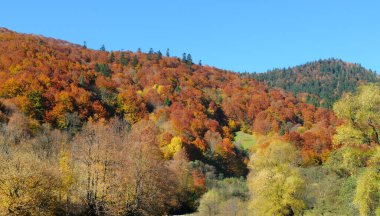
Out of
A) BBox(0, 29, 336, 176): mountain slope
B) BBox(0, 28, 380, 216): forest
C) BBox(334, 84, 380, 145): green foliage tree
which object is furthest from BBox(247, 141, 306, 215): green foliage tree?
BBox(0, 29, 336, 176): mountain slope

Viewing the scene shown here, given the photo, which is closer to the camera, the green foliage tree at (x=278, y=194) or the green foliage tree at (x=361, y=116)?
the green foliage tree at (x=361, y=116)

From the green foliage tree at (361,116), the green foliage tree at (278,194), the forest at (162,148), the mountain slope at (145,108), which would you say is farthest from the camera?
the mountain slope at (145,108)

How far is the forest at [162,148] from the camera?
31142mm

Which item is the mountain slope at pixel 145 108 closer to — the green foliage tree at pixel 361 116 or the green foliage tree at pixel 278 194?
the green foliage tree at pixel 278 194

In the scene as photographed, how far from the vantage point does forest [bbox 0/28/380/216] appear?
31.1 metres

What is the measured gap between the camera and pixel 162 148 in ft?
418

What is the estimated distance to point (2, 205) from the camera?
4147 cm

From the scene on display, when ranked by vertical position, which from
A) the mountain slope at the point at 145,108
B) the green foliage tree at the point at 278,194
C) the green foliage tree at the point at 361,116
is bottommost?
the green foliage tree at the point at 278,194

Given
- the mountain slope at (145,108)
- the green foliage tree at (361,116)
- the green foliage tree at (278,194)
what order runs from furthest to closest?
the mountain slope at (145,108) < the green foliage tree at (278,194) < the green foliage tree at (361,116)

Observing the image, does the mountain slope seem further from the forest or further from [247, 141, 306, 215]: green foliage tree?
[247, 141, 306, 215]: green foliage tree

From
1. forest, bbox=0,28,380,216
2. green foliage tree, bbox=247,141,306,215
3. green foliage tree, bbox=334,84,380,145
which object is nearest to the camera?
green foliage tree, bbox=334,84,380,145

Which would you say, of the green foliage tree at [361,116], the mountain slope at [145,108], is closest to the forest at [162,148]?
the green foliage tree at [361,116]

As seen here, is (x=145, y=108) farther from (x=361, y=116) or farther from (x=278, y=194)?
(x=361, y=116)

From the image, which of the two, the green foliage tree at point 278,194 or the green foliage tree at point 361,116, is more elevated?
the green foliage tree at point 361,116
